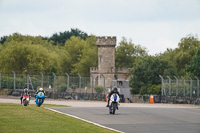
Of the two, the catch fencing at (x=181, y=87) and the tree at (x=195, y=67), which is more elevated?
the tree at (x=195, y=67)

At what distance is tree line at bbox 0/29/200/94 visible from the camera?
85375 mm

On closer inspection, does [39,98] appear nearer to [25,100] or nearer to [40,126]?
[25,100]

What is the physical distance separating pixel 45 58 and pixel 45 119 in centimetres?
8545

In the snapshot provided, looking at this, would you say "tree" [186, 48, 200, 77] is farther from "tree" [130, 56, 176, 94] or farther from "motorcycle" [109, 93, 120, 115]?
"motorcycle" [109, 93, 120, 115]

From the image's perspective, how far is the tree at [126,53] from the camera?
12306cm

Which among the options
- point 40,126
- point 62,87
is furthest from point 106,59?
point 40,126

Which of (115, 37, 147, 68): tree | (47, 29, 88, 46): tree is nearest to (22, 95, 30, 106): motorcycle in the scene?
(115, 37, 147, 68): tree

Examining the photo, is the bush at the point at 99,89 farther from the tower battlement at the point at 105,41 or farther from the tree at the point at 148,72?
the tower battlement at the point at 105,41

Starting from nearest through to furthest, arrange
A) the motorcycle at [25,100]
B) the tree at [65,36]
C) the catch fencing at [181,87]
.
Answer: the motorcycle at [25,100], the catch fencing at [181,87], the tree at [65,36]

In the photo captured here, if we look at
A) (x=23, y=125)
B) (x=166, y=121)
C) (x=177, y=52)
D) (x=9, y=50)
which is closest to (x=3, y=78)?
(x=166, y=121)

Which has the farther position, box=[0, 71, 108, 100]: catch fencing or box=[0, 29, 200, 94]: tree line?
box=[0, 29, 200, 94]: tree line

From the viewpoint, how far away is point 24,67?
105 m

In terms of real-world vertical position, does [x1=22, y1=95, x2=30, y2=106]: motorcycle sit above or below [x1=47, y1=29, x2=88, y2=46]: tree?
below

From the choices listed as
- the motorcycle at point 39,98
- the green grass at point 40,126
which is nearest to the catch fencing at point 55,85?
the motorcycle at point 39,98
